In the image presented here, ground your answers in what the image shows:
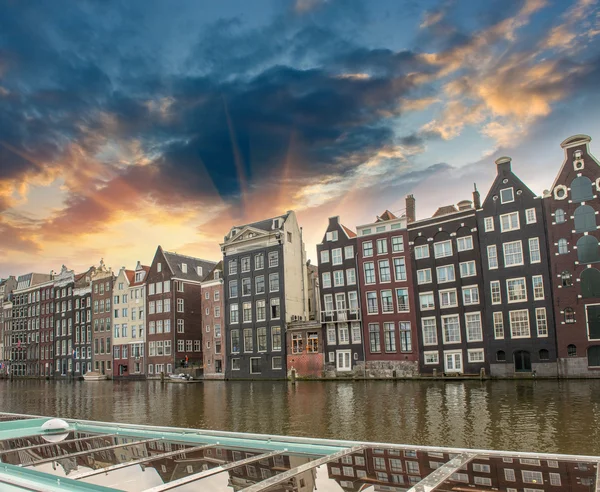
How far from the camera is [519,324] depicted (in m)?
55.3

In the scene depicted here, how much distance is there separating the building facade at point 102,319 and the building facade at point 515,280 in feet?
222

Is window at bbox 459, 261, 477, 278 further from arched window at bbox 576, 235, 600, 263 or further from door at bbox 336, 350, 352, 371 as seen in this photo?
door at bbox 336, 350, 352, 371

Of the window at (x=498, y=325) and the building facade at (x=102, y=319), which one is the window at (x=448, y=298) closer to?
the window at (x=498, y=325)

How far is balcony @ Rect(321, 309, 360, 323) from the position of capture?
2628 inches

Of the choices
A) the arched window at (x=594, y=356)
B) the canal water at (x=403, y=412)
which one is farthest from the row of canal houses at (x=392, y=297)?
the canal water at (x=403, y=412)

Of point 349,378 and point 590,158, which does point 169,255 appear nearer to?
point 349,378

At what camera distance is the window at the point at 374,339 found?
64.7m

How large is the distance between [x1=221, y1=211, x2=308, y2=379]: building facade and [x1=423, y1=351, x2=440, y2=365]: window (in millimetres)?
19692

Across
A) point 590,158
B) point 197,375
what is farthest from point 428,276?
point 197,375

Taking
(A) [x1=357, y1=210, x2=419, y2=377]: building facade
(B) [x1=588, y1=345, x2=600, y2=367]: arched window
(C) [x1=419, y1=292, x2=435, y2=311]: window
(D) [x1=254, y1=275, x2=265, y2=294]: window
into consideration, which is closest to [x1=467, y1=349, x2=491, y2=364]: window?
(A) [x1=357, y1=210, x2=419, y2=377]: building facade

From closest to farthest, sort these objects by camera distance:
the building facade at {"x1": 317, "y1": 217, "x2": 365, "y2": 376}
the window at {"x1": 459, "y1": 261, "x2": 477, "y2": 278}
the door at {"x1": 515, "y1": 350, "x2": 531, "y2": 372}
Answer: the door at {"x1": 515, "y1": 350, "x2": 531, "y2": 372}, the window at {"x1": 459, "y1": 261, "x2": 477, "y2": 278}, the building facade at {"x1": 317, "y1": 217, "x2": 365, "y2": 376}

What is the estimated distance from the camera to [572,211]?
174 ft

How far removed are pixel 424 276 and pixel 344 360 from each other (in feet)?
47.9

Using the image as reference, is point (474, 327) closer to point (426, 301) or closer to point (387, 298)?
point (426, 301)
